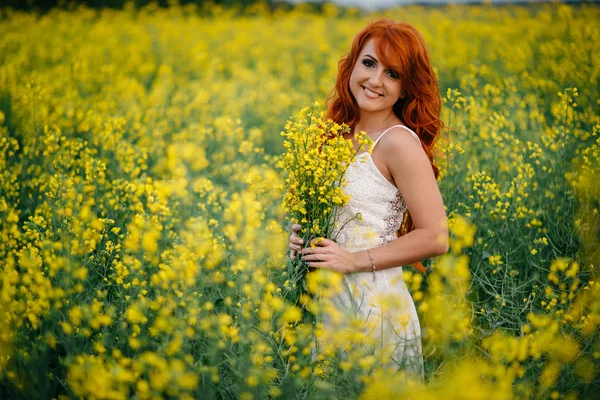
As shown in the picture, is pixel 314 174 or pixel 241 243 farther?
pixel 241 243

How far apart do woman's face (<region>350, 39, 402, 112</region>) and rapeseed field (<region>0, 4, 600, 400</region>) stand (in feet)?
1.79

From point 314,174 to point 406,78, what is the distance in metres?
0.59

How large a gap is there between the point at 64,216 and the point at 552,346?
211 cm

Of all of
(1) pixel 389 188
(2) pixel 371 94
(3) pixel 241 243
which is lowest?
(3) pixel 241 243

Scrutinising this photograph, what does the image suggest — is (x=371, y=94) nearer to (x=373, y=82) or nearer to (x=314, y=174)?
(x=373, y=82)

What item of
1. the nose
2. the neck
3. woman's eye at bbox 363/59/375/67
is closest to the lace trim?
the neck

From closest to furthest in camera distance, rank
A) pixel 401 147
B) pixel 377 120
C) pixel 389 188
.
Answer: pixel 401 147 < pixel 389 188 < pixel 377 120

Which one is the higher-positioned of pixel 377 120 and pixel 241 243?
pixel 377 120

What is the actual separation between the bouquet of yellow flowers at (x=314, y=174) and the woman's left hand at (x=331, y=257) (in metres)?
0.07

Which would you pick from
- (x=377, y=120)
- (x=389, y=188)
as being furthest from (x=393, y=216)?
(x=377, y=120)

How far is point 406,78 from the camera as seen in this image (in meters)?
2.25

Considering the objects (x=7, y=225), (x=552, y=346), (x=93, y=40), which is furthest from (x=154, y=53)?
(x=552, y=346)

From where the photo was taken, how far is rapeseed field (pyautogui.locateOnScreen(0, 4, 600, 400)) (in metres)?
1.84

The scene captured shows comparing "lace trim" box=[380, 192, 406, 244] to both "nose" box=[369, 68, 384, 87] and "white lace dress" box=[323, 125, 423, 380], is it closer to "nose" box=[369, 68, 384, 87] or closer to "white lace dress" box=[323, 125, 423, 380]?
"white lace dress" box=[323, 125, 423, 380]
